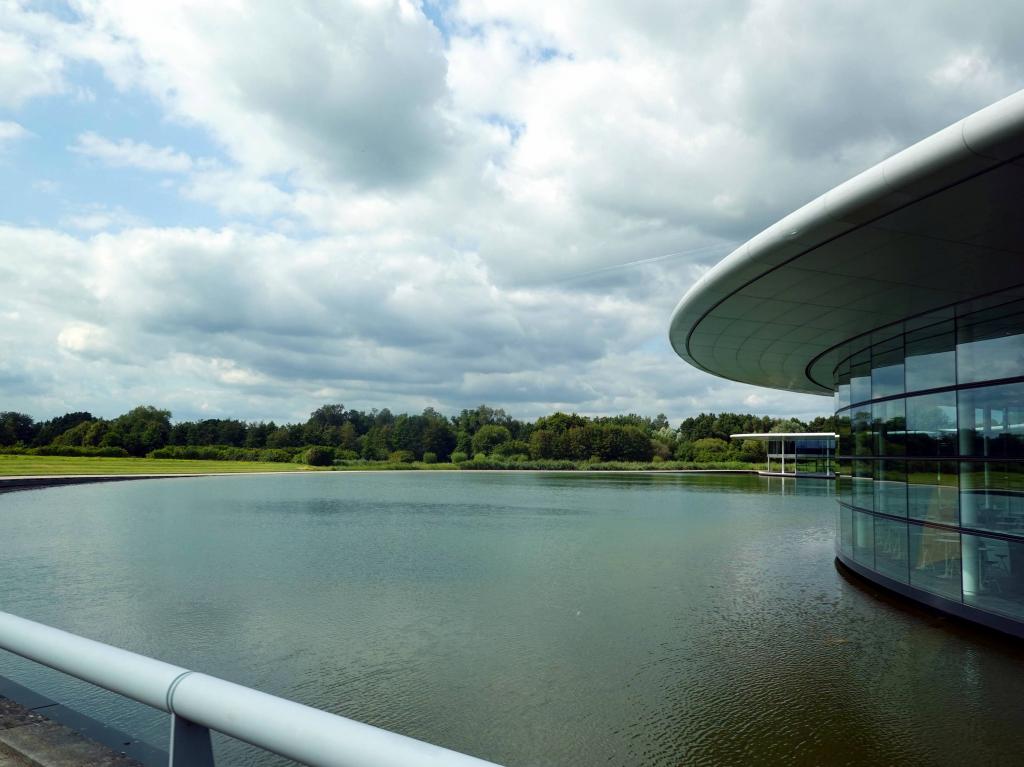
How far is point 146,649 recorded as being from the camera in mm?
8367

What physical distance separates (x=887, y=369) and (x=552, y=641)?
7.81 metres

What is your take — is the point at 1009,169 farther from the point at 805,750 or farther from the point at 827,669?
the point at 827,669

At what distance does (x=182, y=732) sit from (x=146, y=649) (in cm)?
632

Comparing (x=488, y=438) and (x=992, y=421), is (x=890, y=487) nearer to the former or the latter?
(x=992, y=421)

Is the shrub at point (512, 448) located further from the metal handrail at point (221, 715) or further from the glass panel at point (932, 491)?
the metal handrail at point (221, 715)

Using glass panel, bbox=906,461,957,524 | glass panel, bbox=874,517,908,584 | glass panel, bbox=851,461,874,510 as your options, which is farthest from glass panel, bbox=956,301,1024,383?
glass panel, bbox=851,461,874,510

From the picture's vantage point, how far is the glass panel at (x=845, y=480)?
14.6 metres

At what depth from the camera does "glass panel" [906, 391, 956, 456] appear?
10.6 metres

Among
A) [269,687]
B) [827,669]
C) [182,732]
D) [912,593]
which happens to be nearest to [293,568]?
[269,687]

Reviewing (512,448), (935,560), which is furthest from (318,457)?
(935,560)

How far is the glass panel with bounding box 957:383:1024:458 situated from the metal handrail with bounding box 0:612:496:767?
9559mm

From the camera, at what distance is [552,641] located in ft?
29.5

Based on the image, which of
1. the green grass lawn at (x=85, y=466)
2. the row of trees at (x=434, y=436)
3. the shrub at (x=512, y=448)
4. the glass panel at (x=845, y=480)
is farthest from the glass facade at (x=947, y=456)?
the shrub at (x=512, y=448)

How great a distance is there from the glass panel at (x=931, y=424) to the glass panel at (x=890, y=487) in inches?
20.4
